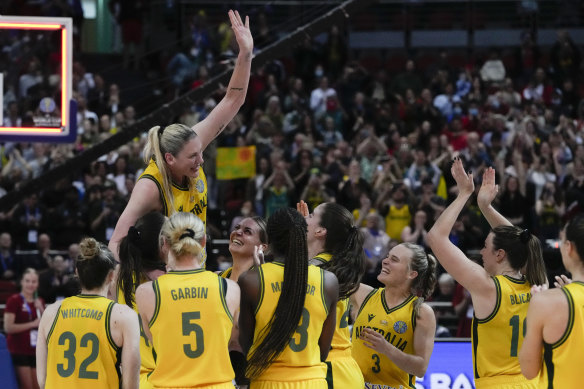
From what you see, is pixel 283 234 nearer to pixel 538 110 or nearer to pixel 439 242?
pixel 439 242

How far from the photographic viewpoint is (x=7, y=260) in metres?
13.0

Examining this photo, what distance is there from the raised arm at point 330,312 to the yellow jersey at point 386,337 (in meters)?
0.79

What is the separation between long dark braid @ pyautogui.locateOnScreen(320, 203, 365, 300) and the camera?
5.78 m

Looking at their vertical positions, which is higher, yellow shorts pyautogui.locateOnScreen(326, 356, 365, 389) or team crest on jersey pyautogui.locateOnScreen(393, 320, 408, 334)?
team crest on jersey pyautogui.locateOnScreen(393, 320, 408, 334)

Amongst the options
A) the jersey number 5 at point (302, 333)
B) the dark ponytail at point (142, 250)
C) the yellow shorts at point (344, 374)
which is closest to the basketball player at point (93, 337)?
the dark ponytail at point (142, 250)

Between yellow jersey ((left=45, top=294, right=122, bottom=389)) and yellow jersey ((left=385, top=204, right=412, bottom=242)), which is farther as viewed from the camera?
yellow jersey ((left=385, top=204, right=412, bottom=242))

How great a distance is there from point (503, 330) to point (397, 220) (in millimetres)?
7165

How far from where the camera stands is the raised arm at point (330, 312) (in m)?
5.25

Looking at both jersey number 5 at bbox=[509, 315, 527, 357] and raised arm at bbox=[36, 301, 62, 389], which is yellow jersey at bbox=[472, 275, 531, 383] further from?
raised arm at bbox=[36, 301, 62, 389]

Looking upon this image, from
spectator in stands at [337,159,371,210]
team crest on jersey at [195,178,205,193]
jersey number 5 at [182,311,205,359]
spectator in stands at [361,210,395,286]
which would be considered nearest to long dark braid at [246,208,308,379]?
jersey number 5 at [182,311,205,359]

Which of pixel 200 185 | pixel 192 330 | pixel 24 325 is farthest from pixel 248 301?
pixel 24 325

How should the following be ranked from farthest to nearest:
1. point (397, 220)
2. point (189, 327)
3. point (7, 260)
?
point (7, 260) < point (397, 220) < point (189, 327)

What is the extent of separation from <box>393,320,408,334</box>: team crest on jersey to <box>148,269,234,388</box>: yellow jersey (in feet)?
5.57

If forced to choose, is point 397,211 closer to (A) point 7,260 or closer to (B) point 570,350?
(A) point 7,260
